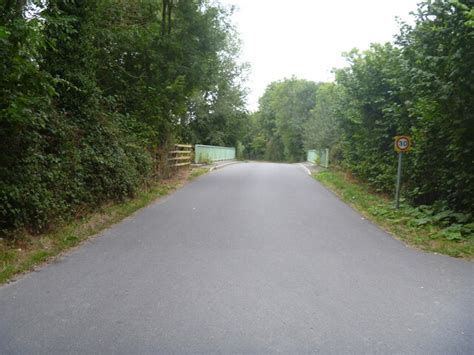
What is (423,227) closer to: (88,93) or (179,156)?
(88,93)

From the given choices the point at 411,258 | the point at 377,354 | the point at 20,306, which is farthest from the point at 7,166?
the point at 411,258

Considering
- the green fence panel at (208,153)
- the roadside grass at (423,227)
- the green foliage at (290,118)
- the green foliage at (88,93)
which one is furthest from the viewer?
the green foliage at (290,118)

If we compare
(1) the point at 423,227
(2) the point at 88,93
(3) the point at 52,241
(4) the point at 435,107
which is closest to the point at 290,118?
(4) the point at 435,107

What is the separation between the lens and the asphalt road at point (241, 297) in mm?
3742

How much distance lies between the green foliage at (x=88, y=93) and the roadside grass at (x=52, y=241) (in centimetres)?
21

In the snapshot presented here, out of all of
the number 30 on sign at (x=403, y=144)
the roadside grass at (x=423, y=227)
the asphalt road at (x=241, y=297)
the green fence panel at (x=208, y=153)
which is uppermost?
the number 30 on sign at (x=403, y=144)

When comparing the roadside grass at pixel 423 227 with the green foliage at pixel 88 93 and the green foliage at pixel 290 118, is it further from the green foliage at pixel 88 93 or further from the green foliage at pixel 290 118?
the green foliage at pixel 290 118

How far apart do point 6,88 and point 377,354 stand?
5.82 m

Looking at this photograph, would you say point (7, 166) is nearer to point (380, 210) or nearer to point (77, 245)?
point (77, 245)

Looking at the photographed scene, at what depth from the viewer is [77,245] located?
7.14 meters

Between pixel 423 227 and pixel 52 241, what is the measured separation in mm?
6801

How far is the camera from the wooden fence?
19534mm

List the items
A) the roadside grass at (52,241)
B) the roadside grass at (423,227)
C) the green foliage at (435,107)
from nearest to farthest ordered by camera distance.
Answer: the roadside grass at (52,241), the roadside grass at (423,227), the green foliage at (435,107)

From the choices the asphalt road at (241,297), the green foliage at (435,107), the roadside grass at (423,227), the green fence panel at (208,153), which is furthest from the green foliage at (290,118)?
the asphalt road at (241,297)
